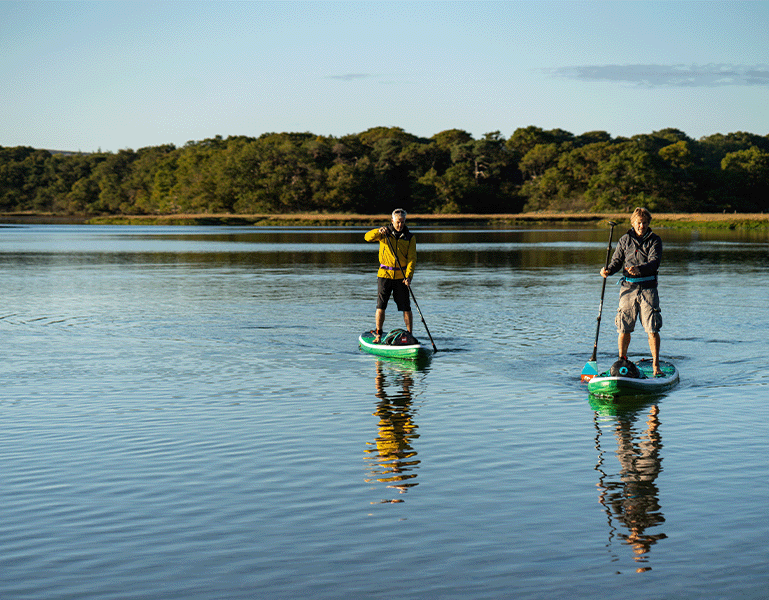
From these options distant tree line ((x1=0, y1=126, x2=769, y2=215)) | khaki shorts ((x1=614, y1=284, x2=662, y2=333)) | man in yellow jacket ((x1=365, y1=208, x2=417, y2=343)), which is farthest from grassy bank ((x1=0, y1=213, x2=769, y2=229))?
khaki shorts ((x1=614, y1=284, x2=662, y2=333))

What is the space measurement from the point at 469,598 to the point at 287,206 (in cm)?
15478

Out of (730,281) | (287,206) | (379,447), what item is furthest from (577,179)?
(379,447)

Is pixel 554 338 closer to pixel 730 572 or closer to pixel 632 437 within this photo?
pixel 632 437

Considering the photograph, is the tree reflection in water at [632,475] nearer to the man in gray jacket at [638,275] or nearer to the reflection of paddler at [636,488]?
the reflection of paddler at [636,488]

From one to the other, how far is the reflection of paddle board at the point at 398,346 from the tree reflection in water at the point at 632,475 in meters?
4.16

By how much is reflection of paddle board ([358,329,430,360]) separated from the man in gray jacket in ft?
13.2

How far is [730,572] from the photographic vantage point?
6066mm

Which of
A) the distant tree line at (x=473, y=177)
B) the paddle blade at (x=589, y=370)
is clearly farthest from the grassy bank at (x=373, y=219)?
the paddle blade at (x=589, y=370)

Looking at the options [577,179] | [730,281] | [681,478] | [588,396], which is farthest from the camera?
[577,179]

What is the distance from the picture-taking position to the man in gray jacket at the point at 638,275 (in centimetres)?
1224

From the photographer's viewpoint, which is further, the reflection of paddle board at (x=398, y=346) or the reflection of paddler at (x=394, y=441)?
the reflection of paddle board at (x=398, y=346)

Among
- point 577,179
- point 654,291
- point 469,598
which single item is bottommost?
point 469,598

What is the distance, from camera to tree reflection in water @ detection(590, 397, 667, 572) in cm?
681

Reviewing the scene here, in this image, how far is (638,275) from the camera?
40.5 ft
